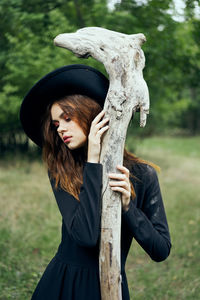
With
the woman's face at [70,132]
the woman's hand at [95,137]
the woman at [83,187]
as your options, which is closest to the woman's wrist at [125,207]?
the woman at [83,187]

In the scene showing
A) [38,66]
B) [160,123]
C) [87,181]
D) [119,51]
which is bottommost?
[160,123]

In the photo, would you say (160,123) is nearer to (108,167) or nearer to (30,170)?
(30,170)

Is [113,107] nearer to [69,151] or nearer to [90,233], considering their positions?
[69,151]

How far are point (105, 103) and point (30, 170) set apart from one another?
294 inches

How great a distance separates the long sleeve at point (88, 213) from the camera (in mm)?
1616

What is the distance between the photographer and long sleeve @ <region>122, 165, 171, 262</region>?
5.68 ft

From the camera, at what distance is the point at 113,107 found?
1.66 metres

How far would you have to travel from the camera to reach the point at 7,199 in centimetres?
637

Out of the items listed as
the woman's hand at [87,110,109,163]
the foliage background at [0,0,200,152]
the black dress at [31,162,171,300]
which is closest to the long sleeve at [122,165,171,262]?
the black dress at [31,162,171,300]

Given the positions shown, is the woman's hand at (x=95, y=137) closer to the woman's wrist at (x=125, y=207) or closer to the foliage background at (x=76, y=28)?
the woman's wrist at (x=125, y=207)

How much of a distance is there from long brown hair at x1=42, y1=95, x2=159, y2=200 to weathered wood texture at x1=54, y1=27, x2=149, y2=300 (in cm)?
15

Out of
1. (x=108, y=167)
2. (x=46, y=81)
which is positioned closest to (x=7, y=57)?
(x=46, y=81)

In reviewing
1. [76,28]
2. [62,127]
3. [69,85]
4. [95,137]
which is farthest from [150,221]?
[76,28]

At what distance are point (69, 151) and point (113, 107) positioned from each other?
45cm
